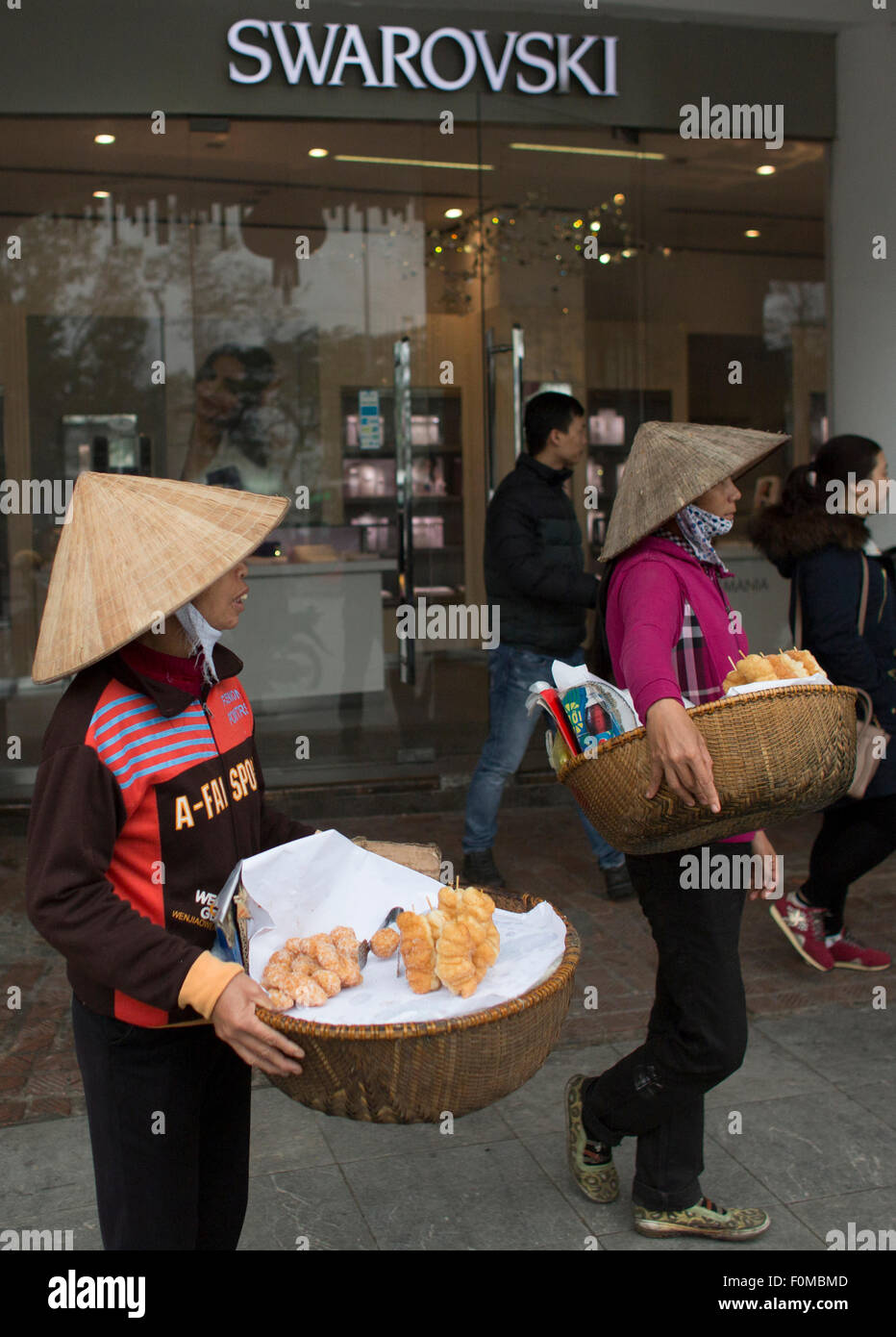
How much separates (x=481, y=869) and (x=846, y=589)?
2550 millimetres

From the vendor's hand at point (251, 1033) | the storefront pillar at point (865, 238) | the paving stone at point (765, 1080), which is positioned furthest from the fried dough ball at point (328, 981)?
the storefront pillar at point (865, 238)

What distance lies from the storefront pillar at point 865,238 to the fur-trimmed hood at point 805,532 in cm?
346

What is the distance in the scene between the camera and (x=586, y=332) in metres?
9.87

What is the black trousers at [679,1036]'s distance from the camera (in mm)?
3324

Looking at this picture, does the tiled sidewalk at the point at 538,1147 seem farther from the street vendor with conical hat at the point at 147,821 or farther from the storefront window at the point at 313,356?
the storefront window at the point at 313,356

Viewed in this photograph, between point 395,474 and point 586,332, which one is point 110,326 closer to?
point 395,474

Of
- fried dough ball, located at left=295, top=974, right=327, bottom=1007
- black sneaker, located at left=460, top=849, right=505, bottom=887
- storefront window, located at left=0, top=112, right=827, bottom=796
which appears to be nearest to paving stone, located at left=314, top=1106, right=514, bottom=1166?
fried dough ball, located at left=295, top=974, right=327, bottom=1007

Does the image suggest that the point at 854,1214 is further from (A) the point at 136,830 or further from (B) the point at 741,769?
(A) the point at 136,830

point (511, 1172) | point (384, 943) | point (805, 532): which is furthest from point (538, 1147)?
point (805, 532)

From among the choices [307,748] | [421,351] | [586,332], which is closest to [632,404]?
[586,332]

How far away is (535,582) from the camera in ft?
20.8

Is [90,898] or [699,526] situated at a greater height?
[699,526]

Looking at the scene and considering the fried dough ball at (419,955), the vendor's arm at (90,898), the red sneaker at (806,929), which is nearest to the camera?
the vendor's arm at (90,898)

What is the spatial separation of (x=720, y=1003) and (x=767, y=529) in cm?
228
